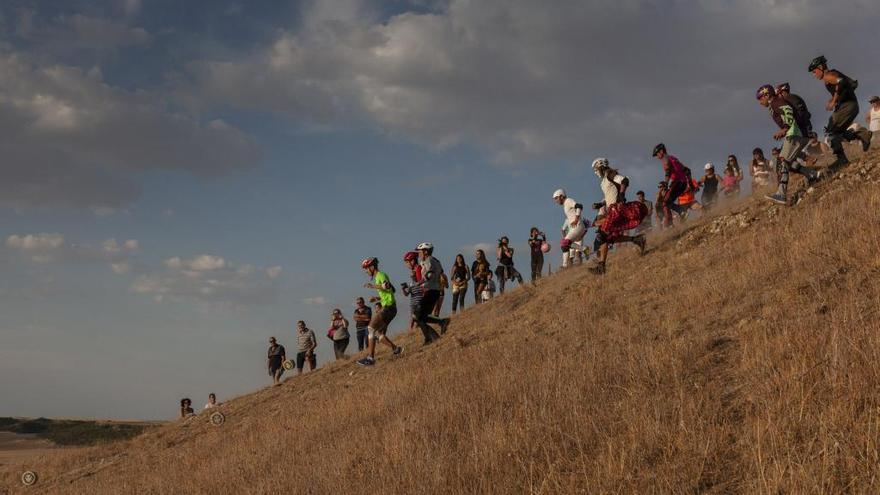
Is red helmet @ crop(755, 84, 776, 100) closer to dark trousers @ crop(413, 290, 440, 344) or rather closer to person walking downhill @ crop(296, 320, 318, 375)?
dark trousers @ crop(413, 290, 440, 344)

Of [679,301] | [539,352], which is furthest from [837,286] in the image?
[539,352]

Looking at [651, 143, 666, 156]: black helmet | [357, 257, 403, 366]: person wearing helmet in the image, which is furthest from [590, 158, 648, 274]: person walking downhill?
[357, 257, 403, 366]: person wearing helmet

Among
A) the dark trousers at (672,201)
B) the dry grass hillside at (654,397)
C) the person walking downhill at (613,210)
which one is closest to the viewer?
the dry grass hillside at (654,397)

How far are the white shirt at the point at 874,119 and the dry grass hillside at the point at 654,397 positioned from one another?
4720mm

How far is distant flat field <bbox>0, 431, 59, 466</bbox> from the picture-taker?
24125mm

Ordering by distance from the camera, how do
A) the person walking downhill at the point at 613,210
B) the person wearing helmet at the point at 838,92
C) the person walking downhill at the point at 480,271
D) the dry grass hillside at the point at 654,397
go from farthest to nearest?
the person walking downhill at the point at 480,271 < the person walking downhill at the point at 613,210 < the person wearing helmet at the point at 838,92 < the dry grass hillside at the point at 654,397

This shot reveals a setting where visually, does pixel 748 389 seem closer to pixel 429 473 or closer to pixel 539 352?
pixel 429 473

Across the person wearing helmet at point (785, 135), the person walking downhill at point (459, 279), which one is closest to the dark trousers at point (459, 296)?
the person walking downhill at point (459, 279)

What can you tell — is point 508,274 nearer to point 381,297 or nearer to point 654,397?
point 381,297

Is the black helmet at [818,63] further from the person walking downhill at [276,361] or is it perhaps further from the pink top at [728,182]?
the person walking downhill at [276,361]

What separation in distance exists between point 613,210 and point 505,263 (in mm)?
7453

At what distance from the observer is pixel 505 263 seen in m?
19.9

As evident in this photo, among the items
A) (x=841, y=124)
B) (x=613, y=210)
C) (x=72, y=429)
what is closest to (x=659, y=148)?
(x=613, y=210)

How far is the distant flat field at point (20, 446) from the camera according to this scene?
950 inches
